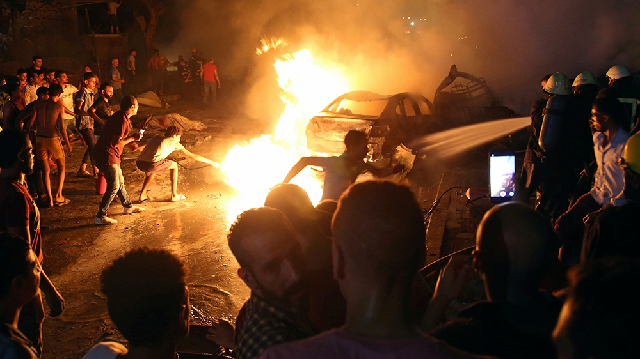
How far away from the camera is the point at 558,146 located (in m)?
5.98

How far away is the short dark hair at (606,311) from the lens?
1.37 metres

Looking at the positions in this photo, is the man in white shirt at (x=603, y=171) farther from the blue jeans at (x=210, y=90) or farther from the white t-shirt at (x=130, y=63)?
the white t-shirt at (x=130, y=63)

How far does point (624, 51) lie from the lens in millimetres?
19438

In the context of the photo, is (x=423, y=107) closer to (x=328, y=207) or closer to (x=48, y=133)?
(x=48, y=133)

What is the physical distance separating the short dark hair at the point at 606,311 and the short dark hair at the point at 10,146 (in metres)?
4.14

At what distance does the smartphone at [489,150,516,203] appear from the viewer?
16.5 ft

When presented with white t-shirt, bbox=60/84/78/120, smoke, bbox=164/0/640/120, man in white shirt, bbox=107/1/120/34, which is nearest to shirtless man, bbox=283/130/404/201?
white t-shirt, bbox=60/84/78/120

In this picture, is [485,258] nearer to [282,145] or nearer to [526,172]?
[526,172]

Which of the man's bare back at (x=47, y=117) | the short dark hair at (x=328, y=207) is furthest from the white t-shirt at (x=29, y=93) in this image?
the short dark hair at (x=328, y=207)

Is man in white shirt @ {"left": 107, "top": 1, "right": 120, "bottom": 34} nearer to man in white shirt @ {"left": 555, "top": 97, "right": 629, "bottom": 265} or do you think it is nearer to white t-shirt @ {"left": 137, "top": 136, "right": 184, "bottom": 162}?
white t-shirt @ {"left": 137, "top": 136, "right": 184, "bottom": 162}

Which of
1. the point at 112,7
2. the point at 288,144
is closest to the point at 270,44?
the point at 112,7

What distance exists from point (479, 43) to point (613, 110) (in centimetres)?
1863

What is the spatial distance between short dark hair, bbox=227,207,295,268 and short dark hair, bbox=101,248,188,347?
0.26 meters

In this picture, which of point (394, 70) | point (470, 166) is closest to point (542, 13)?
point (394, 70)
